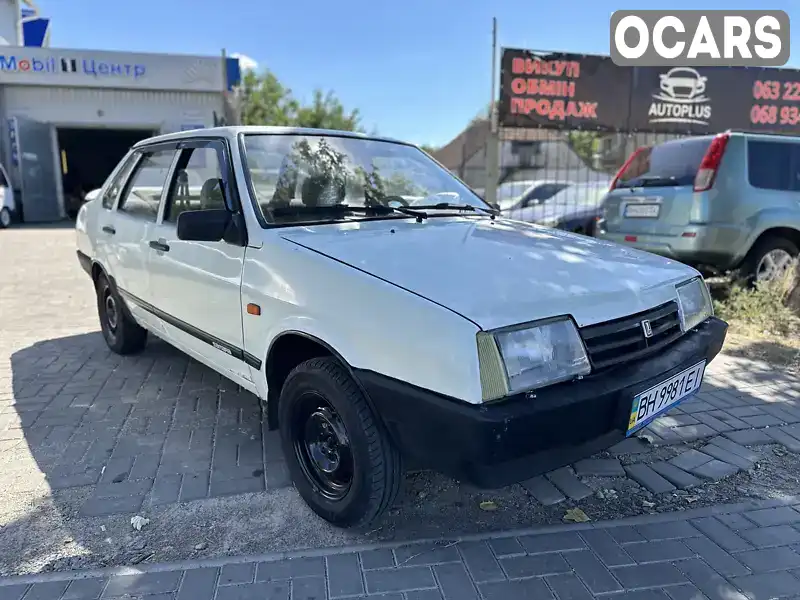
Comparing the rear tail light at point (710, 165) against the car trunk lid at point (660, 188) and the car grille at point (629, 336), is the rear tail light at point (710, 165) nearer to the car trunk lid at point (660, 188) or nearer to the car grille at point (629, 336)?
the car trunk lid at point (660, 188)

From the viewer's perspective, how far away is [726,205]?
587 cm

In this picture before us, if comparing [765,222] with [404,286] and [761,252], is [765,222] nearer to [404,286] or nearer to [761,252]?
[761,252]

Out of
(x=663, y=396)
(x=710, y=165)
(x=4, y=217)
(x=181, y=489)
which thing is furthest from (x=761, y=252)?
(x=4, y=217)

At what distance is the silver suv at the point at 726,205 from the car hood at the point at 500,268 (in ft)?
11.5

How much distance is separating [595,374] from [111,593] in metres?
1.95

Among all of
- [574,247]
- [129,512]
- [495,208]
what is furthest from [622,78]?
[129,512]

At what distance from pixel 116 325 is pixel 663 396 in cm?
409

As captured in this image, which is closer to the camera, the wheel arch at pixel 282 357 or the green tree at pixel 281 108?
the wheel arch at pixel 282 357

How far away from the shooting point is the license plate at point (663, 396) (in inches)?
88.7

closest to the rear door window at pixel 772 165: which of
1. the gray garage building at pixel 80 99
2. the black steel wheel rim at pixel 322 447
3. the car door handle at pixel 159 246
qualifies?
the black steel wheel rim at pixel 322 447

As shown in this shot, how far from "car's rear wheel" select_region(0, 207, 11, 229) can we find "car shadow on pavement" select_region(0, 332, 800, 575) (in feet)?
42.6

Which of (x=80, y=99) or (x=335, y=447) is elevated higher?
(x=80, y=99)

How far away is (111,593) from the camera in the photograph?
2068 mm

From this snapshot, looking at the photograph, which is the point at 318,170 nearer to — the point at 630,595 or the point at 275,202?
the point at 275,202
